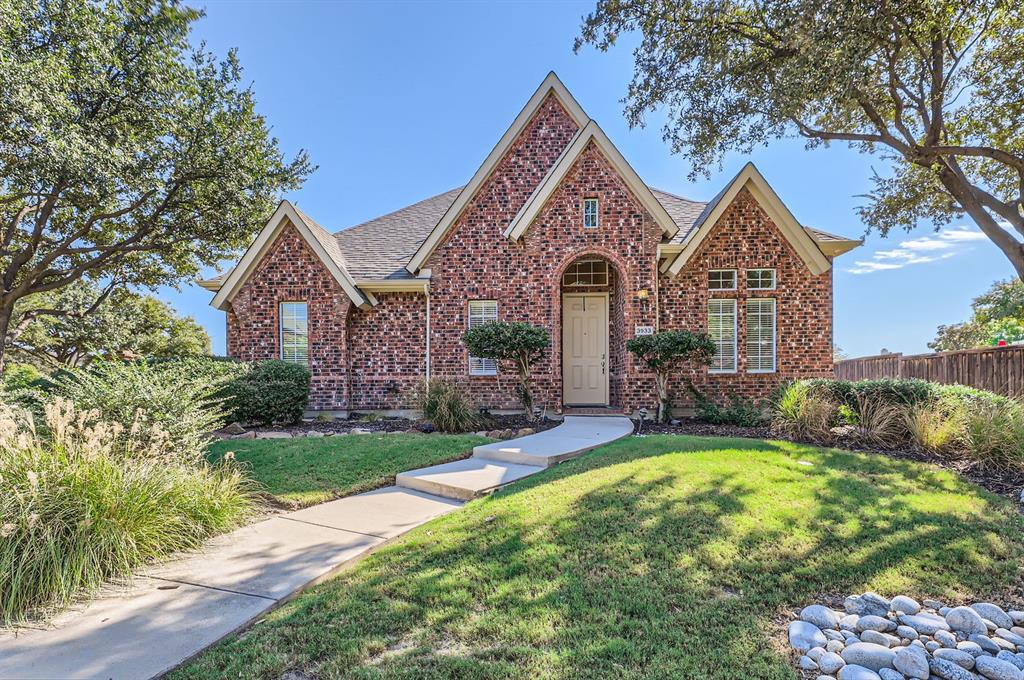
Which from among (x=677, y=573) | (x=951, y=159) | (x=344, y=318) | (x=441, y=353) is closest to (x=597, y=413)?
(x=441, y=353)

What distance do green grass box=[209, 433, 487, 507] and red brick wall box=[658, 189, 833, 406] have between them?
6204mm

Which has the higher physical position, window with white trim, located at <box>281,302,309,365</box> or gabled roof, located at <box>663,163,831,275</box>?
gabled roof, located at <box>663,163,831,275</box>

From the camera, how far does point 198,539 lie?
14.3 feet

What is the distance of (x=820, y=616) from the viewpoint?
3.01 m

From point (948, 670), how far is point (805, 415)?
638 cm

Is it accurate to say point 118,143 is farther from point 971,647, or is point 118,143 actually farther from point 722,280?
point 971,647

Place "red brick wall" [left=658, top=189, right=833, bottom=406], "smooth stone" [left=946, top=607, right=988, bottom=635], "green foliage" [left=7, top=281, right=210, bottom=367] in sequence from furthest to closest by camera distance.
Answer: "green foliage" [left=7, top=281, right=210, bottom=367] < "red brick wall" [left=658, top=189, right=833, bottom=406] < "smooth stone" [left=946, top=607, right=988, bottom=635]

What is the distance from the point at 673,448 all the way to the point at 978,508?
3.10m

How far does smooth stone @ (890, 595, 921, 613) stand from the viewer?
123 inches

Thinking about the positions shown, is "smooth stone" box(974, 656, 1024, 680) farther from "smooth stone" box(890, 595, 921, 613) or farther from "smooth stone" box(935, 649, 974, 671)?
"smooth stone" box(890, 595, 921, 613)

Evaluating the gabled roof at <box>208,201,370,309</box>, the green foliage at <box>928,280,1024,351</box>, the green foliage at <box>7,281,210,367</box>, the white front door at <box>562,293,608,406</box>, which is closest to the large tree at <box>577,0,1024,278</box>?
the white front door at <box>562,293,608,406</box>

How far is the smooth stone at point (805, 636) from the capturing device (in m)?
2.75

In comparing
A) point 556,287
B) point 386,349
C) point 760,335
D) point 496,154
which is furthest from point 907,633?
point 496,154

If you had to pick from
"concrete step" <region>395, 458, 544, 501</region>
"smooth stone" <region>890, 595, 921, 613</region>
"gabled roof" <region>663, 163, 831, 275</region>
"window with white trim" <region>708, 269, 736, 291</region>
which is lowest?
"concrete step" <region>395, 458, 544, 501</region>
